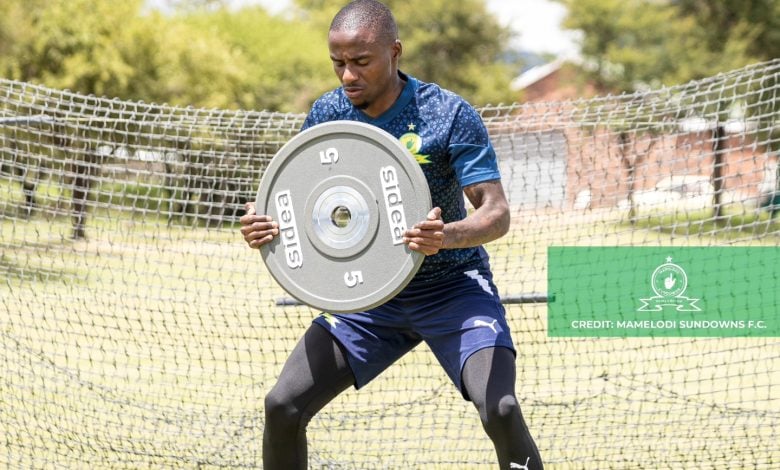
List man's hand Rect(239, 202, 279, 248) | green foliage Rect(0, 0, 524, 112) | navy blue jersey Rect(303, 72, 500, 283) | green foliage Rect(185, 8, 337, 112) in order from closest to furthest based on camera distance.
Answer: navy blue jersey Rect(303, 72, 500, 283) < man's hand Rect(239, 202, 279, 248) < green foliage Rect(0, 0, 524, 112) < green foliage Rect(185, 8, 337, 112)

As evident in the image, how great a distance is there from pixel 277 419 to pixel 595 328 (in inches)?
186

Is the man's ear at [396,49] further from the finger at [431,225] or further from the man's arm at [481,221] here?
the finger at [431,225]

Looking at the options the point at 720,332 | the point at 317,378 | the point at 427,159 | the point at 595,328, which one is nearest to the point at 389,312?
the point at 317,378

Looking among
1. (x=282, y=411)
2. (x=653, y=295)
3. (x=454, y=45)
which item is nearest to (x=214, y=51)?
(x=454, y=45)

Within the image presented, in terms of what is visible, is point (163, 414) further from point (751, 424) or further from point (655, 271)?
Result: point (655, 271)

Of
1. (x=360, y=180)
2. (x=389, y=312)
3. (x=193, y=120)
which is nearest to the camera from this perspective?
(x=360, y=180)

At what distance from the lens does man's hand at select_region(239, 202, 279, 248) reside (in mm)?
3365

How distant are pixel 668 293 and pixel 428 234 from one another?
15.8ft

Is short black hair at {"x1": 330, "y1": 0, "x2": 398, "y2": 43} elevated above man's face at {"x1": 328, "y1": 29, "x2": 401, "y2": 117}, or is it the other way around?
short black hair at {"x1": 330, "y1": 0, "x2": 398, "y2": 43}

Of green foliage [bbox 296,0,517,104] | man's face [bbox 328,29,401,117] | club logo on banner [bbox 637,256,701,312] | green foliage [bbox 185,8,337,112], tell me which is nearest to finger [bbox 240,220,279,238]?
man's face [bbox 328,29,401,117]

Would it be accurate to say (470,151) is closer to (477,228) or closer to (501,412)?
(477,228)

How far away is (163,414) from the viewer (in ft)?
18.2

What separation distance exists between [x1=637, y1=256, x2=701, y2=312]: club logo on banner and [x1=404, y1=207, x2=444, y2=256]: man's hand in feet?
15.5

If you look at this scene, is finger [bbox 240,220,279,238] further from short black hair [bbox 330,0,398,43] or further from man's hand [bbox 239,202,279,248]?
short black hair [bbox 330,0,398,43]
